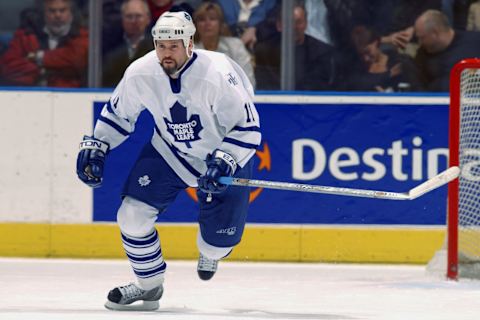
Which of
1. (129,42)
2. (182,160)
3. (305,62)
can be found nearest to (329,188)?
(182,160)

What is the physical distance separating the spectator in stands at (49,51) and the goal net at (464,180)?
214 cm

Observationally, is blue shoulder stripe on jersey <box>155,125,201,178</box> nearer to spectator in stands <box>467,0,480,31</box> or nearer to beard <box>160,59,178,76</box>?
beard <box>160,59,178,76</box>

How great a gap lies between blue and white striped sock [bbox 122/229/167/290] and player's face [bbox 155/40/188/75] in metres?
0.68

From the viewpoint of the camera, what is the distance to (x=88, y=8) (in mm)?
7809

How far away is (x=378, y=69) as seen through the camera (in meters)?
7.74

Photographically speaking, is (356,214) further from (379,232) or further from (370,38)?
(370,38)

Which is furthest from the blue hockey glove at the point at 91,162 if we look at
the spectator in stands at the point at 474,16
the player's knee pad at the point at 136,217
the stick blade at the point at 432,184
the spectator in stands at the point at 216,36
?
the spectator in stands at the point at 474,16

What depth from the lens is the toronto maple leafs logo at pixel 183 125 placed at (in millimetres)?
5461

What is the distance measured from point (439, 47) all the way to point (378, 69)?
35 centimetres

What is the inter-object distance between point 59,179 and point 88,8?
3.13 ft

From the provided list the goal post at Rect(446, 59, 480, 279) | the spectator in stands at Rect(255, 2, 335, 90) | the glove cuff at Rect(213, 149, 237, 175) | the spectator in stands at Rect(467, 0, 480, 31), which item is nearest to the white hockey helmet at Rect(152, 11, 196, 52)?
the glove cuff at Rect(213, 149, 237, 175)

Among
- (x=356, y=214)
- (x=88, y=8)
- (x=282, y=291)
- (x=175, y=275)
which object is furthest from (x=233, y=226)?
(x=88, y=8)

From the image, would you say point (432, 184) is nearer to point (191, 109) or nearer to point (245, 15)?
point (191, 109)

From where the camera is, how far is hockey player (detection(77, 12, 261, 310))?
541cm
